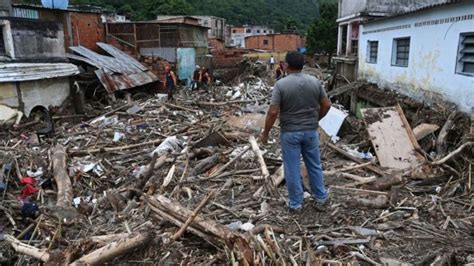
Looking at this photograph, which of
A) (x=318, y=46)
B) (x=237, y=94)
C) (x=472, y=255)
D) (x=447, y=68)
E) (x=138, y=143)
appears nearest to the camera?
(x=472, y=255)

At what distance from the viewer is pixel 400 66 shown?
40.6 ft

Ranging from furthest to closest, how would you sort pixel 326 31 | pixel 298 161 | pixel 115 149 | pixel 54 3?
pixel 326 31 < pixel 54 3 < pixel 115 149 < pixel 298 161

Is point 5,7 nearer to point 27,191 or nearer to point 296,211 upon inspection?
point 27,191

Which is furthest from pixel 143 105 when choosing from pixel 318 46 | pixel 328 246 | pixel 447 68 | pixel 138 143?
pixel 318 46

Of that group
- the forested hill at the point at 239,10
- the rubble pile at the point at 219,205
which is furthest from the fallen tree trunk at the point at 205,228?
the forested hill at the point at 239,10

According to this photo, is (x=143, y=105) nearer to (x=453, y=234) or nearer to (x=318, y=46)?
(x=453, y=234)

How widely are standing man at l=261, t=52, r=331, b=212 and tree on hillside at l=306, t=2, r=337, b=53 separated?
33.9m

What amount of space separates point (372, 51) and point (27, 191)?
1410 centimetres

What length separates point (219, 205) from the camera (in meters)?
4.94

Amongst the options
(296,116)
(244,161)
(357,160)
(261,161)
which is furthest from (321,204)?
(357,160)

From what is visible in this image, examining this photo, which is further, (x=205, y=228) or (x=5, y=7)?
(x=5, y=7)

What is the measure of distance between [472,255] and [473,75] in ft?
18.5

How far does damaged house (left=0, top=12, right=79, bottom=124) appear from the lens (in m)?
11.7

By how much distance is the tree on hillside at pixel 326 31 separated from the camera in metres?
36.4
